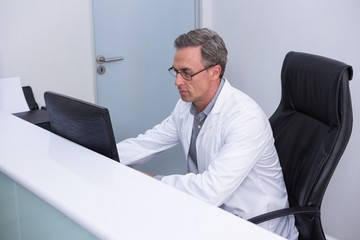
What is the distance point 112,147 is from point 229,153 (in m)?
0.42

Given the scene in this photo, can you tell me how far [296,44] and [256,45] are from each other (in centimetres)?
29

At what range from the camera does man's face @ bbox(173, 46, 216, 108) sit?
1.57m

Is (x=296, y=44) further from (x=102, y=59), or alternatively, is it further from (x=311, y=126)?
(x=102, y=59)

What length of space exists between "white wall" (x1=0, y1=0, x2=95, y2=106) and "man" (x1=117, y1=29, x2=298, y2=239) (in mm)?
832

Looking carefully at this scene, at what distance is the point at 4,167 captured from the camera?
1.08 m

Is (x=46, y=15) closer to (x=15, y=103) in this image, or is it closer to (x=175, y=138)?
(x=15, y=103)

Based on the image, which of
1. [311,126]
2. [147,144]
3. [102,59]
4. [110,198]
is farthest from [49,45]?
[110,198]

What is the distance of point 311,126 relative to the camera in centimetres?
160

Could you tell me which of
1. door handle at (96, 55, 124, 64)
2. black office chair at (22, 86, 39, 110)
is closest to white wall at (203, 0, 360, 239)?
door handle at (96, 55, 124, 64)

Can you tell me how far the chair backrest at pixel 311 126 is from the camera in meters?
1.46

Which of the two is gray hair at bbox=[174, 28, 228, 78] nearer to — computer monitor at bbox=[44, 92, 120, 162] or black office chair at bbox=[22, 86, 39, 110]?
computer monitor at bbox=[44, 92, 120, 162]

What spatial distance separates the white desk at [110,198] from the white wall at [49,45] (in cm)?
108

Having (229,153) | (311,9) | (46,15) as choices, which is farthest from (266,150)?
(46,15)

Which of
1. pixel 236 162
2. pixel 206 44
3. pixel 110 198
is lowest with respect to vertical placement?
pixel 236 162
